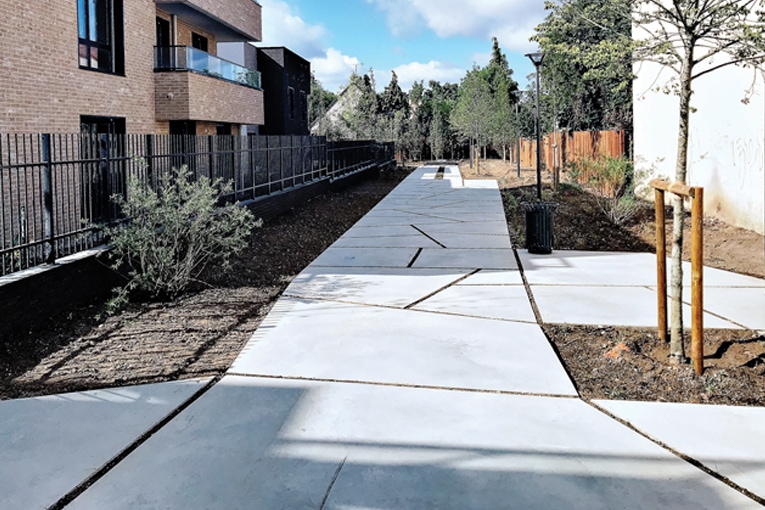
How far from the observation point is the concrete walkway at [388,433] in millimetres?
3475

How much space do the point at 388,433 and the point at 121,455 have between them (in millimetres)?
1534

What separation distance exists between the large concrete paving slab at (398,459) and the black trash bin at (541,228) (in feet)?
21.0

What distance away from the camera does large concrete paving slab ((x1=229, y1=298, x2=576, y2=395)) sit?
5.20 metres

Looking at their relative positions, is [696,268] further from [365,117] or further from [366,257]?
[365,117]

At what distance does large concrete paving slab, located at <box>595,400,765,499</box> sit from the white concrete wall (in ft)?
24.6

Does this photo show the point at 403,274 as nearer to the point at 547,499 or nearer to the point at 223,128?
the point at 547,499

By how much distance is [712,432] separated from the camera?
419 cm

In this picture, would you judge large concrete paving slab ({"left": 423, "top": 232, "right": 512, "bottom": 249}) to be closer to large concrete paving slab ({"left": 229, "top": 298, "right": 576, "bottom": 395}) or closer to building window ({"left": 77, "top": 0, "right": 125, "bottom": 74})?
large concrete paving slab ({"left": 229, "top": 298, "right": 576, "bottom": 395})

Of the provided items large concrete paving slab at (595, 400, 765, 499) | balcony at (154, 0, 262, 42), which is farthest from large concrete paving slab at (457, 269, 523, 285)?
balcony at (154, 0, 262, 42)

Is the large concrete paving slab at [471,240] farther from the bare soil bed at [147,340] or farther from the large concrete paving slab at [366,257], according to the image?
the bare soil bed at [147,340]

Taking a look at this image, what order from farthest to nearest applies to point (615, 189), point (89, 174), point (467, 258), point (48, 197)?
point (615, 189) → point (467, 258) → point (89, 174) → point (48, 197)

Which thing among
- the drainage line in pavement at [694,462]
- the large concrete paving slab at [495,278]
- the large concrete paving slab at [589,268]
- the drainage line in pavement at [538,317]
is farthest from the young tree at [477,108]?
the drainage line in pavement at [694,462]

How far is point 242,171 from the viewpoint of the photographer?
14.0m

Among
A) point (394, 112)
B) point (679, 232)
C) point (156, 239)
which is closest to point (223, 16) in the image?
point (156, 239)
